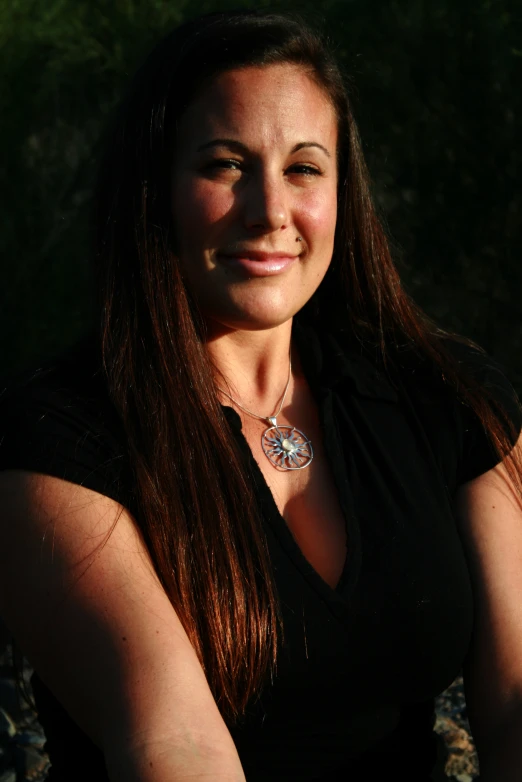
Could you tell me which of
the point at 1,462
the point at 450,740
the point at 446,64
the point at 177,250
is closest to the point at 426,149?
the point at 446,64

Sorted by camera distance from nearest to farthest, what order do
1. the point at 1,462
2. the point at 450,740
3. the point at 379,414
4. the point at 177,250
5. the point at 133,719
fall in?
the point at 133,719, the point at 1,462, the point at 177,250, the point at 379,414, the point at 450,740

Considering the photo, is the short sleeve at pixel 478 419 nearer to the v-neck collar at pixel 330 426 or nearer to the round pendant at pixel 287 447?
the v-neck collar at pixel 330 426

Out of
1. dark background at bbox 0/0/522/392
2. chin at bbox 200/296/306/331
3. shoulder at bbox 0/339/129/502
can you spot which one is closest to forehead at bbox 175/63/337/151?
chin at bbox 200/296/306/331

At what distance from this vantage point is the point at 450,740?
3.68m

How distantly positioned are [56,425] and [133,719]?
23.1 inches

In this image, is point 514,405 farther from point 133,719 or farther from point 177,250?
point 133,719

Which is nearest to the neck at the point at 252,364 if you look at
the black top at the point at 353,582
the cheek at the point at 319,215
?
the black top at the point at 353,582

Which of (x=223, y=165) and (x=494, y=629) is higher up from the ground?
(x=223, y=165)

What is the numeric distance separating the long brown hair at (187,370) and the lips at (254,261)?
0.38 feet

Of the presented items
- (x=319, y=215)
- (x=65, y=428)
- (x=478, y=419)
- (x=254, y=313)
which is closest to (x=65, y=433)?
(x=65, y=428)

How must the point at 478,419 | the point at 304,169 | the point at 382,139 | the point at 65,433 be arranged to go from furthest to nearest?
the point at 382,139, the point at 478,419, the point at 304,169, the point at 65,433

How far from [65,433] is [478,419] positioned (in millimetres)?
965

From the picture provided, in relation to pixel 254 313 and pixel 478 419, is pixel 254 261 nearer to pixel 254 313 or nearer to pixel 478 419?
pixel 254 313

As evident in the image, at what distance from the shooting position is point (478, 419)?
2.53m
